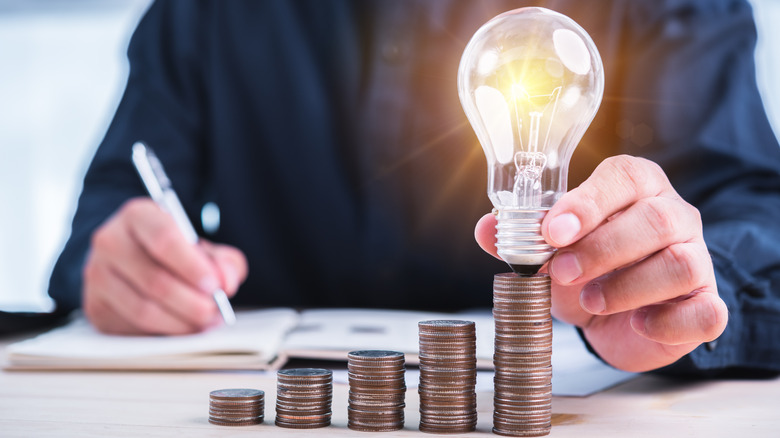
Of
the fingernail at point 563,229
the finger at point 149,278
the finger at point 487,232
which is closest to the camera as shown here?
the fingernail at point 563,229

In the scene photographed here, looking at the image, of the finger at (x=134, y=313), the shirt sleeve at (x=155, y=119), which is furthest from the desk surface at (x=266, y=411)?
the shirt sleeve at (x=155, y=119)

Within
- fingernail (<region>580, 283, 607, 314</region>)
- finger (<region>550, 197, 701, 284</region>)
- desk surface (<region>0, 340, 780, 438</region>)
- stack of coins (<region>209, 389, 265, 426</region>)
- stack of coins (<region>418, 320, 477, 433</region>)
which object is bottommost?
desk surface (<region>0, 340, 780, 438</region>)

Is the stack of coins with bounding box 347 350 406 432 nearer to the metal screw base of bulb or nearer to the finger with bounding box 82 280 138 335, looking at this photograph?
the metal screw base of bulb

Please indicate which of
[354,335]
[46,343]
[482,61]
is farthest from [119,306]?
[482,61]

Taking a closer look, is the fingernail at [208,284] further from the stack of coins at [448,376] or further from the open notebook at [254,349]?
the stack of coins at [448,376]

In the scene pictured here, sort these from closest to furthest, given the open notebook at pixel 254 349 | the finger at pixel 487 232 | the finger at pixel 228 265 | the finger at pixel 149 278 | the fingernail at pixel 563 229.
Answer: the fingernail at pixel 563 229
the finger at pixel 487 232
the open notebook at pixel 254 349
the finger at pixel 149 278
the finger at pixel 228 265

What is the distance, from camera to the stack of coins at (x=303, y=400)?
33.4 inches

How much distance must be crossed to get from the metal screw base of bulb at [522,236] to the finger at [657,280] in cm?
11

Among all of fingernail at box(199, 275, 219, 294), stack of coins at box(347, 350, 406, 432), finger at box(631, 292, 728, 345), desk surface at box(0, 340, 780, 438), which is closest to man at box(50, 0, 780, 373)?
fingernail at box(199, 275, 219, 294)

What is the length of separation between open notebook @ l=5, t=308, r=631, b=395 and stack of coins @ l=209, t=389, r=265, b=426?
28cm

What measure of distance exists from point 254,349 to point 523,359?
0.50 metres

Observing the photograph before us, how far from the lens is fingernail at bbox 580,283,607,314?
2.87 feet

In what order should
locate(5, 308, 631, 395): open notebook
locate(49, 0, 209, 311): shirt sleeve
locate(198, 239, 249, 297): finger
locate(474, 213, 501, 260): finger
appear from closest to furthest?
locate(474, 213, 501, 260): finger, locate(5, 308, 631, 395): open notebook, locate(198, 239, 249, 297): finger, locate(49, 0, 209, 311): shirt sleeve

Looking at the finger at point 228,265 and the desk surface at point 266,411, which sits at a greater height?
the finger at point 228,265
